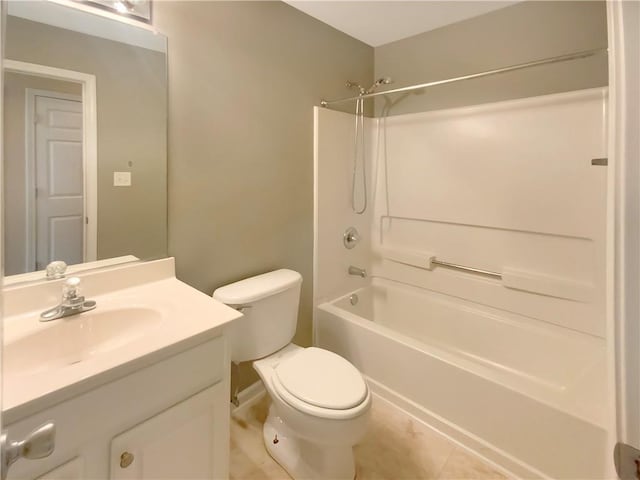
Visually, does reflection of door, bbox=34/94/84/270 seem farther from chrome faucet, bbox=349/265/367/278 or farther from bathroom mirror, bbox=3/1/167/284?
chrome faucet, bbox=349/265/367/278

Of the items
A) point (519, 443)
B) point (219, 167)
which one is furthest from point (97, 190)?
point (519, 443)

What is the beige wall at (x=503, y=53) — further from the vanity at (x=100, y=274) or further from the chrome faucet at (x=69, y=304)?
the chrome faucet at (x=69, y=304)

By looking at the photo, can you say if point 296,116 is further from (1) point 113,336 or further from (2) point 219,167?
(1) point 113,336

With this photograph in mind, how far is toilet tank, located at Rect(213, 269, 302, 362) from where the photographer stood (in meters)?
1.57

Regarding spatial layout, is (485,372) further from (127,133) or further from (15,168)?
(15,168)

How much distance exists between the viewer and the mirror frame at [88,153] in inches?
46.8

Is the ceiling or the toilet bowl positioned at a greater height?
the ceiling

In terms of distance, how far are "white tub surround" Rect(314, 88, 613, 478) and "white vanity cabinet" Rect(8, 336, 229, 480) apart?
1.05 metres

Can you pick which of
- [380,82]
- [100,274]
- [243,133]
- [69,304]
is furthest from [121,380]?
[380,82]

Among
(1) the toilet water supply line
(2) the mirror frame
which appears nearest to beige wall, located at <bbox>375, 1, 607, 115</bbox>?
(1) the toilet water supply line

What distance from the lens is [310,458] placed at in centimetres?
146

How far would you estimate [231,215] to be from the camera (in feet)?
5.69

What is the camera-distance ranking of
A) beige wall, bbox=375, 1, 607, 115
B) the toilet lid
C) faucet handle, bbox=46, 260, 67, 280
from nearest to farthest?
faucet handle, bbox=46, 260, 67, 280 → the toilet lid → beige wall, bbox=375, 1, 607, 115

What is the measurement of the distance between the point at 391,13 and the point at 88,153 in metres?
1.77
